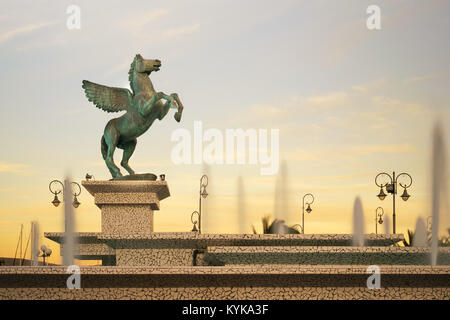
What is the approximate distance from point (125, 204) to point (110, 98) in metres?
2.49

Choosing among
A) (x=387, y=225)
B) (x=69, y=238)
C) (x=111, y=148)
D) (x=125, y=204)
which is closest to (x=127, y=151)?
(x=111, y=148)

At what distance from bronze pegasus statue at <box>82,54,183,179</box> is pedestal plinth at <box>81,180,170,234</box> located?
41 centimetres

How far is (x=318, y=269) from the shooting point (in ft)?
35.7

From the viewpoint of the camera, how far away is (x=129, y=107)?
49.8ft

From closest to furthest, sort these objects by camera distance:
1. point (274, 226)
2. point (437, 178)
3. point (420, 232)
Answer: point (437, 178) → point (420, 232) → point (274, 226)

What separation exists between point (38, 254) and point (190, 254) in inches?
386

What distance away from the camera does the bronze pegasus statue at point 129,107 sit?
14.9m

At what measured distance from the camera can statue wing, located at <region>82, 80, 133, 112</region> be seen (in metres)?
15.3

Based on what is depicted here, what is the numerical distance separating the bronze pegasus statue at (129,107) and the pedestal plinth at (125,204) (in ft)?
1.34

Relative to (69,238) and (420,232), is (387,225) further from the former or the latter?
(69,238)

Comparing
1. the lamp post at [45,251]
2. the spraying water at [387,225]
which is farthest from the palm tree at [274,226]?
the lamp post at [45,251]

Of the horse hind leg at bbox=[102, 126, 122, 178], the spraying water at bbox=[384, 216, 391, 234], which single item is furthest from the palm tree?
the horse hind leg at bbox=[102, 126, 122, 178]
